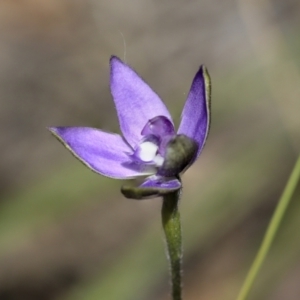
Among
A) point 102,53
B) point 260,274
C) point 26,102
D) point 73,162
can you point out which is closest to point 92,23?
point 102,53

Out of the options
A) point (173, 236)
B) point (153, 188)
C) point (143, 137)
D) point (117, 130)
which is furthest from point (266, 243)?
point (117, 130)

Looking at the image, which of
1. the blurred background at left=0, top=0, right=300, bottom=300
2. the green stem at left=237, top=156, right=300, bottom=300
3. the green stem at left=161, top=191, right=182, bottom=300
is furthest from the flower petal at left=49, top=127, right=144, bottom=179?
the blurred background at left=0, top=0, right=300, bottom=300

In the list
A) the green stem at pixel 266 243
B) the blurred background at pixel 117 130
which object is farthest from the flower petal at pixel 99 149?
the blurred background at pixel 117 130

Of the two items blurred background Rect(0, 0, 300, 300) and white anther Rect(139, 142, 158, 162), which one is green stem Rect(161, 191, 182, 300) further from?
blurred background Rect(0, 0, 300, 300)

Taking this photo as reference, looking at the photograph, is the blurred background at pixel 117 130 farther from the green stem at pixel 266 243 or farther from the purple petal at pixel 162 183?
the purple petal at pixel 162 183

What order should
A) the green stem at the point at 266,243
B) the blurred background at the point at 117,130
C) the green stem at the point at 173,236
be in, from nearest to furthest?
the green stem at the point at 173,236 < the green stem at the point at 266,243 < the blurred background at the point at 117,130

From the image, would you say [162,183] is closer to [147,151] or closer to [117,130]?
[147,151]

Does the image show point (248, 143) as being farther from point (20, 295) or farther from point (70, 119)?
point (20, 295)
